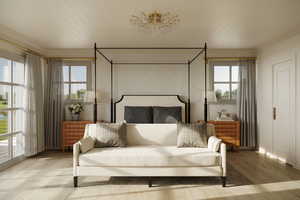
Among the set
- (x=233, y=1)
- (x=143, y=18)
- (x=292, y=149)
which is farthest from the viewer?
(x=292, y=149)

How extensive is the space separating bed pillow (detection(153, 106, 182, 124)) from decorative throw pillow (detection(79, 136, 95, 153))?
2.27 m

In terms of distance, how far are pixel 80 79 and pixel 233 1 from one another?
442 centimetres

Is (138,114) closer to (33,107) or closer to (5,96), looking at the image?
(33,107)

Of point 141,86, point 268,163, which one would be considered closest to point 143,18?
point 141,86

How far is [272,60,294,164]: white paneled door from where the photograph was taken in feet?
16.4

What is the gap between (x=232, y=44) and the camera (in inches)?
237

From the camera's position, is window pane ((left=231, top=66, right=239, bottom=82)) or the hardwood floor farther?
window pane ((left=231, top=66, right=239, bottom=82))

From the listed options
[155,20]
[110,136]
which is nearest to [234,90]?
[155,20]

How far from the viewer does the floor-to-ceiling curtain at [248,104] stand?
6.42 meters

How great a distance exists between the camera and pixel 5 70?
485 centimetres

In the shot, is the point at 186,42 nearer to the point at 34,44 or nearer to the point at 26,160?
the point at 34,44

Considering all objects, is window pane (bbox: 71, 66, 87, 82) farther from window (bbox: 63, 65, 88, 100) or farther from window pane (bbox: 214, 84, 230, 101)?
window pane (bbox: 214, 84, 230, 101)

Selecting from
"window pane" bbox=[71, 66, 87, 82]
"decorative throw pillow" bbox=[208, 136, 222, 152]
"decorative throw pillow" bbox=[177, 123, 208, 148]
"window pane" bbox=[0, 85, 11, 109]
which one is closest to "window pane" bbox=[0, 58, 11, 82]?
"window pane" bbox=[0, 85, 11, 109]

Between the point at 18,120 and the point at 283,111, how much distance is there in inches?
215
